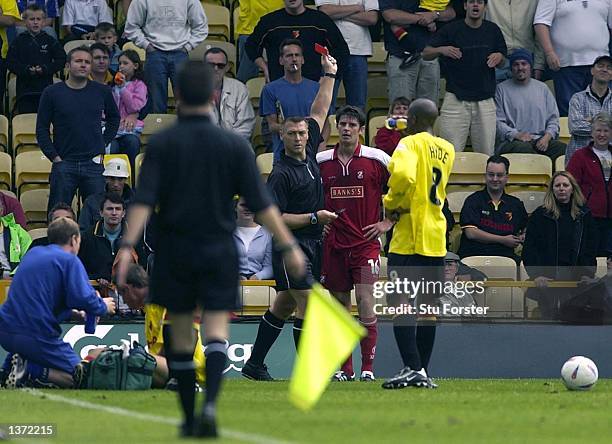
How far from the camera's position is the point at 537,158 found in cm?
1736

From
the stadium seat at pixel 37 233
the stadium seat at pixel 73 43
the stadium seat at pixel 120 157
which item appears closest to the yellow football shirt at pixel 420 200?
the stadium seat at pixel 120 157

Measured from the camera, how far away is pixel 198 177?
779cm

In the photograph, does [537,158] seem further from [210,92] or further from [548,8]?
[210,92]

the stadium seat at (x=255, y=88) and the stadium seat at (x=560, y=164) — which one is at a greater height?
the stadium seat at (x=255, y=88)

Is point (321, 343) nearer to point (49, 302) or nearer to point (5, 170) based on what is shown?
point (49, 302)

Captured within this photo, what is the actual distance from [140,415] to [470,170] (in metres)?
8.88

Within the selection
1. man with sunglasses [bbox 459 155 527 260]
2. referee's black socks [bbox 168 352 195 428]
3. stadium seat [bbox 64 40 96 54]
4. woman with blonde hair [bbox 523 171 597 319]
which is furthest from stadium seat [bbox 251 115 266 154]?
referee's black socks [bbox 168 352 195 428]

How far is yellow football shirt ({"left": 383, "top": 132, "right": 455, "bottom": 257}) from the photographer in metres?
11.1

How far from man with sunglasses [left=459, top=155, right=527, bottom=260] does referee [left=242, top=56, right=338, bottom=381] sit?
10.9 ft

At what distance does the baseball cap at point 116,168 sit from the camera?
1600 centimetres

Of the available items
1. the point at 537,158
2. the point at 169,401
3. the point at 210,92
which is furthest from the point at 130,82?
the point at 210,92

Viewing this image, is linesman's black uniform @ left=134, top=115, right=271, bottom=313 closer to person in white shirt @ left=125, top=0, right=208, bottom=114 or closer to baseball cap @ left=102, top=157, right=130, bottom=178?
baseball cap @ left=102, top=157, right=130, bottom=178

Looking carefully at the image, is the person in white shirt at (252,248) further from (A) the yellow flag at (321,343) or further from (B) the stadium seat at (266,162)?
(A) the yellow flag at (321,343)

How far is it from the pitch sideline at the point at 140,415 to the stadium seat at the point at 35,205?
19.9 feet
